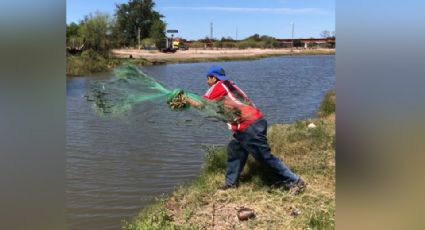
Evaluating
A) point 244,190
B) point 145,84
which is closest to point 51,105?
point 145,84

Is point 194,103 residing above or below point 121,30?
below

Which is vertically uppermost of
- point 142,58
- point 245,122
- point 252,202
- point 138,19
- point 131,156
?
point 138,19

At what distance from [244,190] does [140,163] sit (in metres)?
3.94

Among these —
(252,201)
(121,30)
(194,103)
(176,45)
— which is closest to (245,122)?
(194,103)

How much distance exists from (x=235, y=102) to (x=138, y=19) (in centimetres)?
5458

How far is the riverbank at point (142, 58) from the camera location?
21275mm

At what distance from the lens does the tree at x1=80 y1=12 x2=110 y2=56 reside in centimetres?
3434

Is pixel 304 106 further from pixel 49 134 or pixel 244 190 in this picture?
pixel 49 134

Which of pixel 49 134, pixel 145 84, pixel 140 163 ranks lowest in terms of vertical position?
pixel 140 163

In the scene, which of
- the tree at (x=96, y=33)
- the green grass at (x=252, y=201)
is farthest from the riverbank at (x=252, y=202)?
the tree at (x=96, y=33)

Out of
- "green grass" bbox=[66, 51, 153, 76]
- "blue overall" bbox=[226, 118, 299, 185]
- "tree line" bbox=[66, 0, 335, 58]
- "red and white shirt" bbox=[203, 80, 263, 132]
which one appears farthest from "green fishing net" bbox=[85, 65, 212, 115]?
"green grass" bbox=[66, 51, 153, 76]

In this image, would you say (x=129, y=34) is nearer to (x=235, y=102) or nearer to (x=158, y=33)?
(x=158, y=33)

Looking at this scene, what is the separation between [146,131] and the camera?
11.7 metres

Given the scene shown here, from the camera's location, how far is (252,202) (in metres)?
5.24
